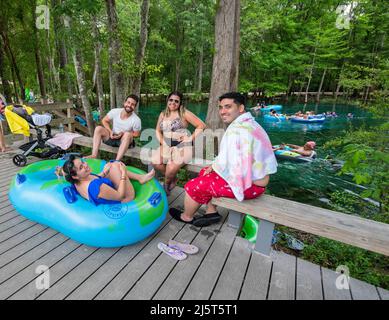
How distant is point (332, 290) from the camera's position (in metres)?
1.79

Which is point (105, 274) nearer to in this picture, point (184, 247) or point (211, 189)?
point (184, 247)

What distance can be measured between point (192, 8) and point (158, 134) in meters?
18.3

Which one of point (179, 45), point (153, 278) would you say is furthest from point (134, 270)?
point (179, 45)

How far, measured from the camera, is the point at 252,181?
2.12 metres

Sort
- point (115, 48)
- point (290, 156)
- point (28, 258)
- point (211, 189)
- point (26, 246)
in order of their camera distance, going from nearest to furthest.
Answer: point (28, 258), point (26, 246), point (211, 189), point (115, 48), point (290, 156)

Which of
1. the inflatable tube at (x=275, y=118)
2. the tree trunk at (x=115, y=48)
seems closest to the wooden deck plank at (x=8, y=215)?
the tree trunk at (x=115, y=48)

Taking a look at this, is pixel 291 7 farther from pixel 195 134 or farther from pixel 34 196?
pixel 34 196

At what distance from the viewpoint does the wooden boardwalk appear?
5.57 feet

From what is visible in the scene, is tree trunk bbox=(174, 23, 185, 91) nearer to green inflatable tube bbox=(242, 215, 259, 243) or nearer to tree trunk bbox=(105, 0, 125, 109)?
tree trunk bbox=(105, 0, 125, 109)

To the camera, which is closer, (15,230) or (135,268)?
(135,268)

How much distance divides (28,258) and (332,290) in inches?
101
